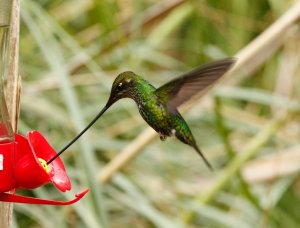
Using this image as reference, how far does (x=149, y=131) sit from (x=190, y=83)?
0.55 metres

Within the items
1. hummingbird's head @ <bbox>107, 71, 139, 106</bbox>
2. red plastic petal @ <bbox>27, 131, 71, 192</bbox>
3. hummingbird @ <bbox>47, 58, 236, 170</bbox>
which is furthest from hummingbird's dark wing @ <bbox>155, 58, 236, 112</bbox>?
red plastic petal @ <bbox>27, 131, 71, 192</bbox>

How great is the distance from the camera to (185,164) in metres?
2.64

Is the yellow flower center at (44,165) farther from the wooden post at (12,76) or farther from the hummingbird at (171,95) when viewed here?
the hummingbird at (171,95)

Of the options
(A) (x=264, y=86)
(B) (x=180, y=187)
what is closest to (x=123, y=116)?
(B) (x=180, y=187)

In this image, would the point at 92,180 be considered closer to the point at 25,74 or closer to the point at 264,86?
the point at 25,74

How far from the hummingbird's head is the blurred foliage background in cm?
67

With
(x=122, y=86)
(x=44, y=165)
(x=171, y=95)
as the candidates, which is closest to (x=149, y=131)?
(x=171, y=95)

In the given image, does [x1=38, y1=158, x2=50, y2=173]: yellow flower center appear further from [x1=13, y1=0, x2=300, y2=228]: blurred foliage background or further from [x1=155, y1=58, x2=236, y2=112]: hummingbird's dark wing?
[x1=13, y1=0, x2=300, y2=228]: blurred foliage background

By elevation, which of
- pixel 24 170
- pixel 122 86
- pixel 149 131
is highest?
pixel 149 131

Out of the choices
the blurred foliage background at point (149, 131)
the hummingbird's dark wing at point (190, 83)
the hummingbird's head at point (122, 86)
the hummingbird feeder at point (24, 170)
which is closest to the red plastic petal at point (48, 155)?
the hummingbird feeder at point (24, 170)

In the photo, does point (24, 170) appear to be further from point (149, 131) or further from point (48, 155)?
point (149, 131)

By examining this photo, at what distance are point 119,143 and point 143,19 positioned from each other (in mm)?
409

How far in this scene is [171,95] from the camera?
4.74 feet

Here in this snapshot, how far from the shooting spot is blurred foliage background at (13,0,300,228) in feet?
7.02
